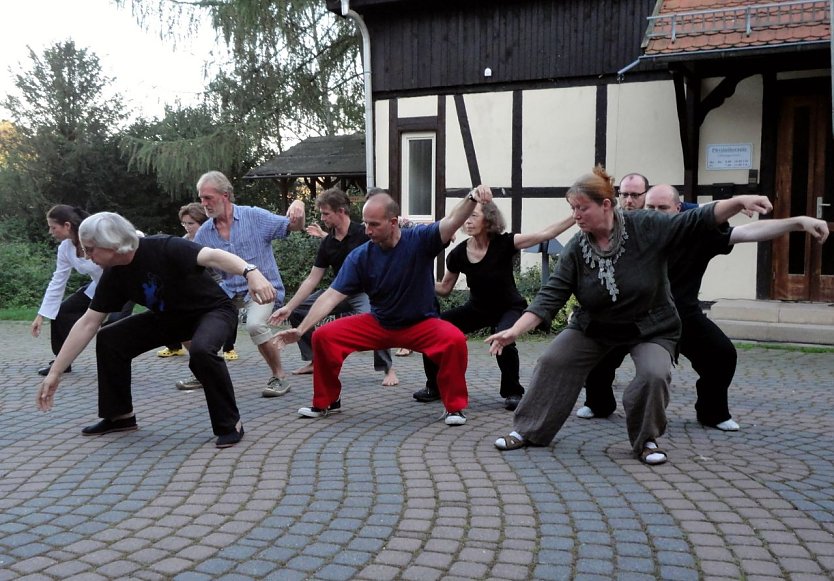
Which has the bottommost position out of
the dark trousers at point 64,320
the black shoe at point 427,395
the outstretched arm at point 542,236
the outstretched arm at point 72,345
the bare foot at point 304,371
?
the bare foot at point 304,371

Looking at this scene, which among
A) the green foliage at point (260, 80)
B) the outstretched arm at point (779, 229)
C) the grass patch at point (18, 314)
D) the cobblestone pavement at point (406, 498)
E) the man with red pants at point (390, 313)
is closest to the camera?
the cobblestone pavement at point (406, 498)

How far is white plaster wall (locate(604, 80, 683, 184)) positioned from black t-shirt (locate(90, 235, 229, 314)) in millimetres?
8307

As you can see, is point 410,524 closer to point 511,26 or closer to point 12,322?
point 511,26

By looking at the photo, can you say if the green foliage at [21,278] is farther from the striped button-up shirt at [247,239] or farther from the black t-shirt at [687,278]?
the black t-shirt at [687,278]

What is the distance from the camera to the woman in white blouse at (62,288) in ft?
25.4

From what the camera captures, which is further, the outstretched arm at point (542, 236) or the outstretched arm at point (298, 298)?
the outstretched arm at point (542, 236)

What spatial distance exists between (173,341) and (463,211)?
2218 mm

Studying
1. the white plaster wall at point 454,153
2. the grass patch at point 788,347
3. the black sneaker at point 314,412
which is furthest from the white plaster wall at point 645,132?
the black sneaker at point 314,412

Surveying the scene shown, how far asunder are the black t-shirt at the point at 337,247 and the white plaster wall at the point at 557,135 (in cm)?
587

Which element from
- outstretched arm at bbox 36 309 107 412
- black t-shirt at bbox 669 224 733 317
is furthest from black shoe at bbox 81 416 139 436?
black t-shirt at bbox 669 224 733 317

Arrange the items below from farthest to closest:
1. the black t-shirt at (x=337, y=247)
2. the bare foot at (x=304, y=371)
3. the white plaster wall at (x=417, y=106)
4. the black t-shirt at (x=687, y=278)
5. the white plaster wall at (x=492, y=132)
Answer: the white plaster wall at (x=417, y=106) < the white plaster wall at (x=492, y=132) < the bare foot at (x=304, y=371) < the black t-shirt at (x=337, y=247) < the black t-shirt at (x=687, y=278)

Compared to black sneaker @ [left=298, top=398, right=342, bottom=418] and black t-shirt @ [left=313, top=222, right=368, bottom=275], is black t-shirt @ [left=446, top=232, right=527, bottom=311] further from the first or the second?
black t-shirt @ [left=313, top=222, right=368, bottom=275]

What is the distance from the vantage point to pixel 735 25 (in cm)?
1025

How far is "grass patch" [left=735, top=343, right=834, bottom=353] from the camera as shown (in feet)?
31.2
